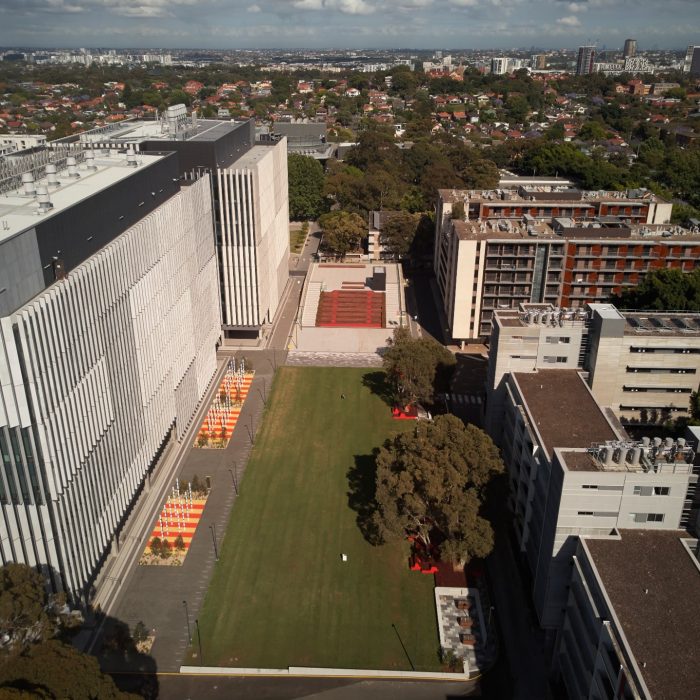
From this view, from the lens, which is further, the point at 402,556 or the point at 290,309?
the point at 290,309

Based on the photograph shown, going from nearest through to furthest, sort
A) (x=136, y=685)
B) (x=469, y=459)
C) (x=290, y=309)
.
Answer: (x=136, y=685) → (x=469, y=459) → (x=290, y=309)

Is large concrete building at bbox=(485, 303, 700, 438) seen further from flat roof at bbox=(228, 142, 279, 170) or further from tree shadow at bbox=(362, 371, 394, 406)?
flat roof at bbox=(228, 142, 279, 170)

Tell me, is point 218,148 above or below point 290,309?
above

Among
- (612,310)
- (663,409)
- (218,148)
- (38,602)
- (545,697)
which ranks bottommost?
(545,697)

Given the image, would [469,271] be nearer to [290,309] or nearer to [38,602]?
[290,309]

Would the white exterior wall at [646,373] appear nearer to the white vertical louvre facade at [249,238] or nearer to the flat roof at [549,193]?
the flat roof at [549,193]

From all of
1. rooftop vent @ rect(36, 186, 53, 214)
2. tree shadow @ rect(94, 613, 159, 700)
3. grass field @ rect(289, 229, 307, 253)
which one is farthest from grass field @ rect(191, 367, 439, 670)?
grass field @ rect(289, 229, 307, 253)

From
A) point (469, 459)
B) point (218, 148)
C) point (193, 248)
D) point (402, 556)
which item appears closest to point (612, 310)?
point (469, 459)
